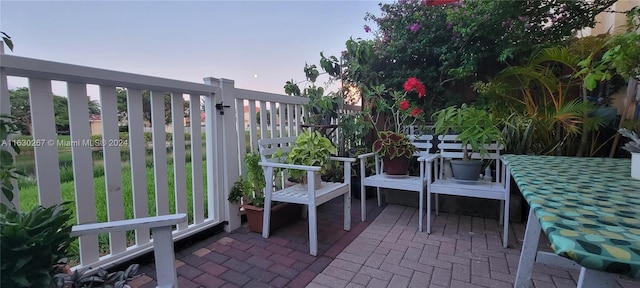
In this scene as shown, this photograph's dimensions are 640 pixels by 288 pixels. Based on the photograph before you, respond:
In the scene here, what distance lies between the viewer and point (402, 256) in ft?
6.07

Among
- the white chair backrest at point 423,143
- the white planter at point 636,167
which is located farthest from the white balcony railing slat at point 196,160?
the white planter at point 636,167

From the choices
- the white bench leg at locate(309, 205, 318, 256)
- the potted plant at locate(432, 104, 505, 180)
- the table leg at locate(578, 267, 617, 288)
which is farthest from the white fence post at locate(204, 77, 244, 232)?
the table leg at locate(578, 267, 617, 288)

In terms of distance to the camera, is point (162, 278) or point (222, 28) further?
point (222, 28)

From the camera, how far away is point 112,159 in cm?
160

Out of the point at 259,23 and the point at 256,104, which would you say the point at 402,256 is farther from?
the point at 259,23

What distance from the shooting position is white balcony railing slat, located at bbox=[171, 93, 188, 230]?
1954 millimetres

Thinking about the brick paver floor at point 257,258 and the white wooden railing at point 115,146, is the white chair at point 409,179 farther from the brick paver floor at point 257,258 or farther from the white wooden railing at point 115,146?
the white wooden railing at point 115,146

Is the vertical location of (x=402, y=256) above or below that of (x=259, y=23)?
below

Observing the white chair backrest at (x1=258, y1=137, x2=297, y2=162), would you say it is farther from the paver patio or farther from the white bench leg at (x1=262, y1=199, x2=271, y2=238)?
the paver patio

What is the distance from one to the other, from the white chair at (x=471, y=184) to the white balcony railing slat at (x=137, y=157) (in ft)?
6.65

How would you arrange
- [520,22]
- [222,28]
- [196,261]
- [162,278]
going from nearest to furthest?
1. [162,278]
2. [196,261]
3. [520,22]
4. [222,28]

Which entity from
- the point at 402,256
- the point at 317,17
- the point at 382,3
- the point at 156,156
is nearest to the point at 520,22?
the point at 382,3

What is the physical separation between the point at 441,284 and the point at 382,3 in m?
3.51

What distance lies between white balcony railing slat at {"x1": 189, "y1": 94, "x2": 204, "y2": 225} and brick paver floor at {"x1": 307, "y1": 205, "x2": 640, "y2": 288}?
1.07 m
